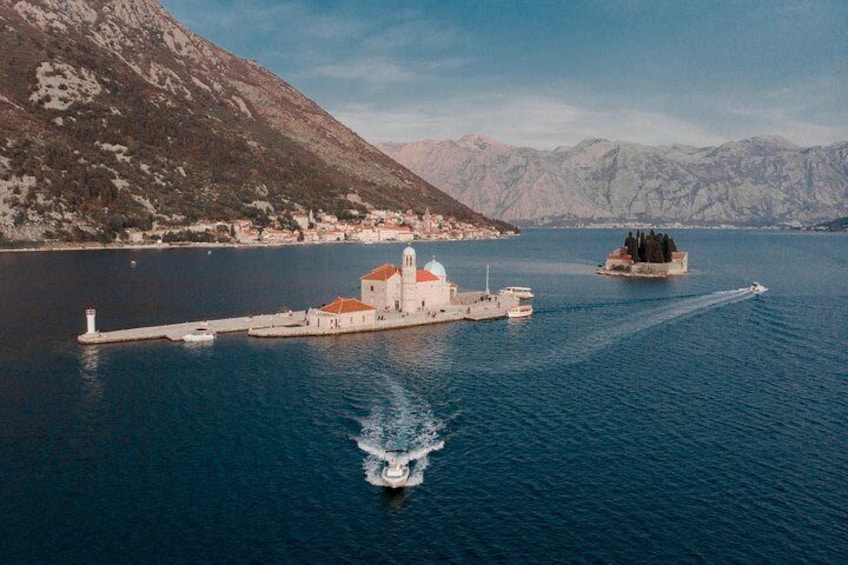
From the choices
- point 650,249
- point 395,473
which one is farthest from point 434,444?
point 650,249

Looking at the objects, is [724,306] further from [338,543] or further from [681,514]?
[338,543]

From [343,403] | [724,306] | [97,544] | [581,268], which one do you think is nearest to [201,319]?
[343,403]

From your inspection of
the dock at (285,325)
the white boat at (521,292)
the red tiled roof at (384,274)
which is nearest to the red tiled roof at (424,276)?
→ the red tiled roof at (384,274)

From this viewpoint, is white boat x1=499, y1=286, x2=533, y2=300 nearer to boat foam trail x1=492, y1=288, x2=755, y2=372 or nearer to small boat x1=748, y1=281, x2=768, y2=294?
boat foam trail x1=492, y1=288, x2=755, y2=372

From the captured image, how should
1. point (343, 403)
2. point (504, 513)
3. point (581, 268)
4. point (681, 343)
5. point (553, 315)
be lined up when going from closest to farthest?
point (504, 513) → point (343, 403) → point (681, 343) → point (553, 315) → point (581, 268)

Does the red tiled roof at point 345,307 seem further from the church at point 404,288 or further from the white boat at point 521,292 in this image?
the white boat at point 521,292

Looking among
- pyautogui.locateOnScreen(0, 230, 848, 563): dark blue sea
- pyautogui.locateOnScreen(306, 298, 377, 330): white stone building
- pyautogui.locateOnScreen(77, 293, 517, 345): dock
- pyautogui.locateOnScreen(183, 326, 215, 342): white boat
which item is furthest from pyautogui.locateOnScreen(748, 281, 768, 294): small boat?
pyautogui.locateOnScreen(183, 326, 215, 342): white boat
